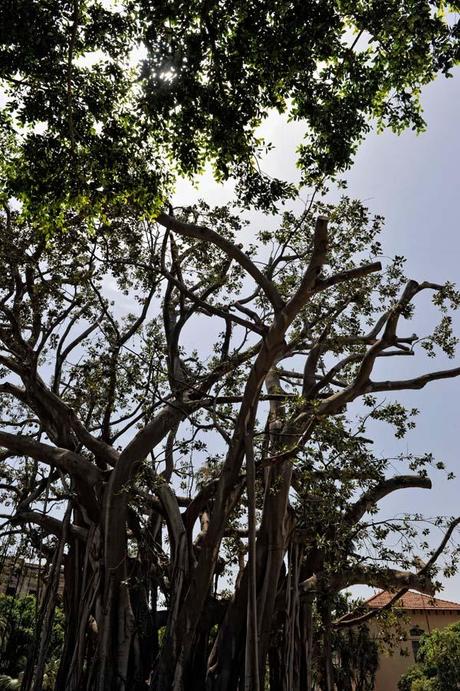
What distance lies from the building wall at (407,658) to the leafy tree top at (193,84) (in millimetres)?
19799

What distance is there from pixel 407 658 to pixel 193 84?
76.6 feet

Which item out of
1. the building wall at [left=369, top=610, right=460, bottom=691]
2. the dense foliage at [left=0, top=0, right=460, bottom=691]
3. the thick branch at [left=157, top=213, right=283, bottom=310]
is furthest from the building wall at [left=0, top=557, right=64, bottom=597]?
the building wall at [left=369, top=610, right=460, bottom=691]

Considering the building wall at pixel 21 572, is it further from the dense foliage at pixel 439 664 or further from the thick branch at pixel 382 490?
the dense foliage at pixel 439 664

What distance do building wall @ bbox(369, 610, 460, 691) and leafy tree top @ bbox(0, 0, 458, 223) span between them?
19.8m

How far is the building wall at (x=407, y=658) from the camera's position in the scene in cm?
2047

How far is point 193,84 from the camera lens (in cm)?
389

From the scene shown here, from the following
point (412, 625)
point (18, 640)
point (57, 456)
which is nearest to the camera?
point (57, 456)

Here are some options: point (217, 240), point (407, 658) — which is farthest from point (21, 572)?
point (407, 658)

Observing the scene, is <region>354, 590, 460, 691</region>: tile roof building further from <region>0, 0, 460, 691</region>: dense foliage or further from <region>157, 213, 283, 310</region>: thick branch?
<region>157, 213, 283, 310</region>: thick branch

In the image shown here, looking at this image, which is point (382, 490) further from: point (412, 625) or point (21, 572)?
point (412, 625)

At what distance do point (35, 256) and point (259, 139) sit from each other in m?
3.31

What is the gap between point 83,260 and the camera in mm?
7004

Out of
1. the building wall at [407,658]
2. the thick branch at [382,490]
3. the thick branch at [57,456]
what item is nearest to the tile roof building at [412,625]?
the building wall at [407,658]

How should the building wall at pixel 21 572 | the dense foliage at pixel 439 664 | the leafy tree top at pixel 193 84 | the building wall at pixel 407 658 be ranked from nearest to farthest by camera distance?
the leafy tree top at pixel 193 84, the building wall at pixel 21 572, the dense foliage at pixel 439 664, the building wall at pixel 407 658
